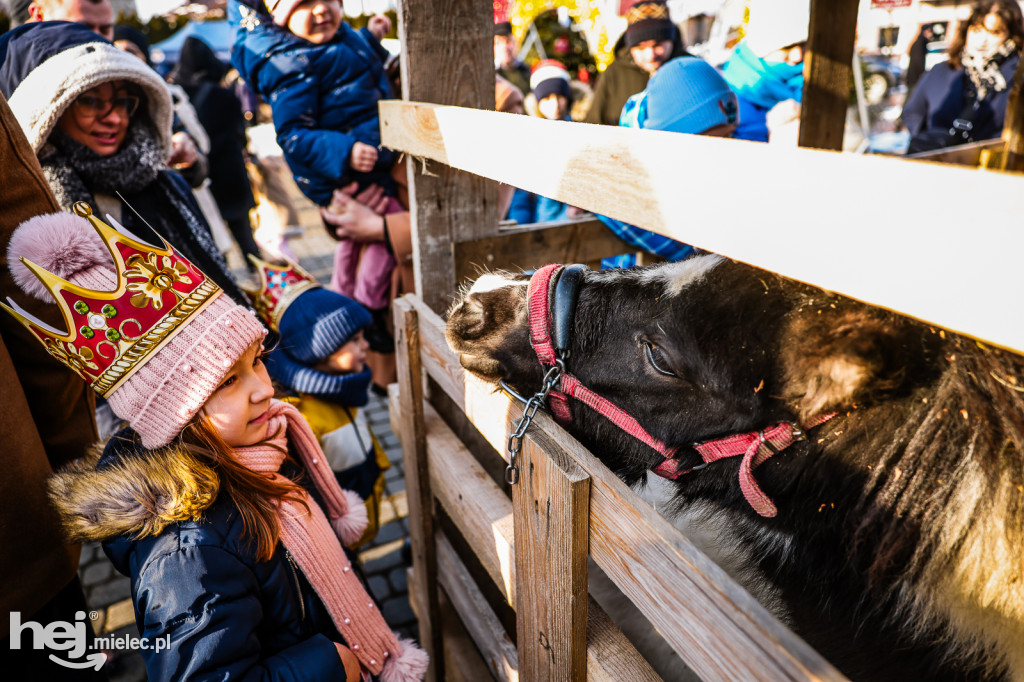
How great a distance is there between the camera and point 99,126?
2.43 metres

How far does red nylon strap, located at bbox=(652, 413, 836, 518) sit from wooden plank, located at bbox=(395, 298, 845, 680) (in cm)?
49

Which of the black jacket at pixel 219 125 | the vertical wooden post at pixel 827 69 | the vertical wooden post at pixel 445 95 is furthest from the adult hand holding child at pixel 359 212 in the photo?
the black jacket at pixel 219 125

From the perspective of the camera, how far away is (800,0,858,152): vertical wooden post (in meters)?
2.93

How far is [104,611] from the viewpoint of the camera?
316 cm

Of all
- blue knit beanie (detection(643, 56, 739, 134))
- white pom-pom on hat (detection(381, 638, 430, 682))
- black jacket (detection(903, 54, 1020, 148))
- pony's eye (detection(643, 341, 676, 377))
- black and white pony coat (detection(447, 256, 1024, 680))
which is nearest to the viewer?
black and white pony coat (detection(447, 256, 1024, 680))

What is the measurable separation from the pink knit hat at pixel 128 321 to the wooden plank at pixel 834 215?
39.8 inches

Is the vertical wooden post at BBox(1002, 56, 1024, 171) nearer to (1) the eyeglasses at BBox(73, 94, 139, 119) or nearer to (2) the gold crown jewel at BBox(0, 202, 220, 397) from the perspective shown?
(2) the gold crown jewel at BBox(0, 202, 220, 397)

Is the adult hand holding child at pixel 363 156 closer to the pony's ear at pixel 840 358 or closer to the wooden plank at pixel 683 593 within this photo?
the wooden plank at pixel 683 593

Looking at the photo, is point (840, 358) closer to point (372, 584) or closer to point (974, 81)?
point (372, 584)

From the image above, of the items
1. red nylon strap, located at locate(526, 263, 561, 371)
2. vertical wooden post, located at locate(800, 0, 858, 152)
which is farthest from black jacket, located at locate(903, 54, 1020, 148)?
red nylon strap, located at locate(526, 263, 561, 371)

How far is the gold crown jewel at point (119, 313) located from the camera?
4.52 ft

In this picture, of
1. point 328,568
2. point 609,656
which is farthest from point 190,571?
point 609,656

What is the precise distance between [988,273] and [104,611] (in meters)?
3.94

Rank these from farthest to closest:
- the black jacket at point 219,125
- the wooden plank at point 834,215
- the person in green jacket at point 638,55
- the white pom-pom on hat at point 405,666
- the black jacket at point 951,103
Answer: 1. the black jacket at point 219,125
2. the black jacket at point 951,103
3. the person in green jacket at point 638,55
4. the white pom-pom on hat at point 405,666
5. the wooden plank at point 834,215
